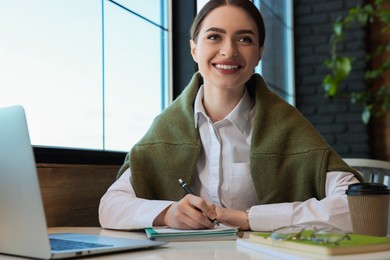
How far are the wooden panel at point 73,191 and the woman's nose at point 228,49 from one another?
57cm

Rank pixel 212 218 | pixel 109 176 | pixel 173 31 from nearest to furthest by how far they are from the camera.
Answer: pixel 212 218, pixel 109 176, pixel 173 31

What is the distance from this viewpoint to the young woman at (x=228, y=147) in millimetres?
1510

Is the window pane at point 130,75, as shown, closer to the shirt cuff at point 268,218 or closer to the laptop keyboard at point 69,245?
the shirt cuff at point 268,218

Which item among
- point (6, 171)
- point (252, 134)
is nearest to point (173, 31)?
point (252, 134)

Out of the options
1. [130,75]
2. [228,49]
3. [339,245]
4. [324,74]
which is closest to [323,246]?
[339,245]

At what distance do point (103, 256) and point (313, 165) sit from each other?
2.41 ft

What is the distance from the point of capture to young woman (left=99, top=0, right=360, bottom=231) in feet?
4.95

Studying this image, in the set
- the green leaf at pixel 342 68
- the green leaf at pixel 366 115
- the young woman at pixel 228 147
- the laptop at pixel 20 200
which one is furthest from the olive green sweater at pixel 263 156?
the green leaf at pixel 366 115

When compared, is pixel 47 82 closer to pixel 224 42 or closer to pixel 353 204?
pixel 224 42

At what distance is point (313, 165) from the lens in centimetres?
150

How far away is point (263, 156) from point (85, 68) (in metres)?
0.72

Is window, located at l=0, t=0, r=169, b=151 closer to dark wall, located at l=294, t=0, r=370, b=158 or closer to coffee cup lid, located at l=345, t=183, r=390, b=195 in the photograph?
coffee cup lid, located at l=345, t=183, r=390, b=195

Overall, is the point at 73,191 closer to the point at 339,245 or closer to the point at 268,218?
the point at 268,218

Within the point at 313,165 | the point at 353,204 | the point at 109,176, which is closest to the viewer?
the point at 353,204
